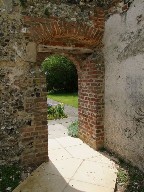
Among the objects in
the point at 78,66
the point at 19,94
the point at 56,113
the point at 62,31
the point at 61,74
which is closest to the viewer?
the point at 19,94

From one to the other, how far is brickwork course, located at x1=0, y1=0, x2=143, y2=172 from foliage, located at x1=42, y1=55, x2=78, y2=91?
15.4m

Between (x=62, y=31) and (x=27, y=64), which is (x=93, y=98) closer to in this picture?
(x=62, y=31)

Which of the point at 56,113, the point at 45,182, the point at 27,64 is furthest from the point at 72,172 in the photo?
the point at 56,113

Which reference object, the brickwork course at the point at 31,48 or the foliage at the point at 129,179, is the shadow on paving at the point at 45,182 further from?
the foliage at the point at 129,179

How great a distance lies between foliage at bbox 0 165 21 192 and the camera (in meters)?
3.92

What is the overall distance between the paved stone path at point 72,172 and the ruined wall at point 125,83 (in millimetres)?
561

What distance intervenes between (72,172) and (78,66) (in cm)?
280

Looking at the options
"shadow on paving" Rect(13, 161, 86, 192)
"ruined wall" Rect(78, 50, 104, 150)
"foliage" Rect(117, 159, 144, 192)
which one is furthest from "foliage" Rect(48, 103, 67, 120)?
"foliage" Rect(117, 159, 144, 192)

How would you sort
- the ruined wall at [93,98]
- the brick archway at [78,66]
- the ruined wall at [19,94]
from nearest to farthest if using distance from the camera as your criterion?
the ruined wall at [19,94] < the brick archway at [78,66] < the ruined wall at [93,98]

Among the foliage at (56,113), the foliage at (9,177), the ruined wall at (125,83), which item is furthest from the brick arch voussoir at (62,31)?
the foliage at (56,113)

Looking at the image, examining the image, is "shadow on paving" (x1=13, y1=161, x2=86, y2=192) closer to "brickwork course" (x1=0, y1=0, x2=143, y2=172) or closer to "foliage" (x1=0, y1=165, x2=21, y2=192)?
"foliage" (x1=0, y1=165, x2=21, y2=192)

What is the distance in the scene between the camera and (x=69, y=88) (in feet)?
69.1

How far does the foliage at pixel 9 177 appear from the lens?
12.9 feet

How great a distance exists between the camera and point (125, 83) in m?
4.77
